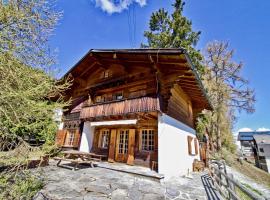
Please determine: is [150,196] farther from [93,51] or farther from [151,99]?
[93,51]

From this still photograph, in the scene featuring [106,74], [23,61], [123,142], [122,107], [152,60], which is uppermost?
[106,74]

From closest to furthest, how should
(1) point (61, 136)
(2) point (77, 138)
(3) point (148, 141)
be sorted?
(3) point (148, 141) → (2) point (77, 138) → (1) point (61, 136)

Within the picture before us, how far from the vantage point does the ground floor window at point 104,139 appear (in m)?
10.4

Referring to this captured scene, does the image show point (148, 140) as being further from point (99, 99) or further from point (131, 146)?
point (99, 99)

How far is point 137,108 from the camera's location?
27.0 feet

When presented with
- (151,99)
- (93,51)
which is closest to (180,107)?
(151,99)

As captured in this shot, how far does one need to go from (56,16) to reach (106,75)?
7.68m

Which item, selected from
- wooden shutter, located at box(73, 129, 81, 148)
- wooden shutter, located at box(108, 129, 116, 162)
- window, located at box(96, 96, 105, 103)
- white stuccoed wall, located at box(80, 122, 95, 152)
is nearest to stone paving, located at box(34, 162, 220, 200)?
wooden shutter, located at box(108, 129, 116, 162)

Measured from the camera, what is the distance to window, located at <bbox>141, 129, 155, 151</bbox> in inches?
326

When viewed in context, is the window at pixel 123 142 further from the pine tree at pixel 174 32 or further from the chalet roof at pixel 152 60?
the pine tree at pixel 174 32

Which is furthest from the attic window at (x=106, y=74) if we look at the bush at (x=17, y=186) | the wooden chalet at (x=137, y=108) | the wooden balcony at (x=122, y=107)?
the bush at (x=17, y=186)

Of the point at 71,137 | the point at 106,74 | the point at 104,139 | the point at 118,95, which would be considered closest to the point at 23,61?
the point at 118,95

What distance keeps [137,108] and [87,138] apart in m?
5.20

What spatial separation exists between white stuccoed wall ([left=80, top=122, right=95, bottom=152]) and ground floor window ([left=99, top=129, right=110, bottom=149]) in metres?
0.80
